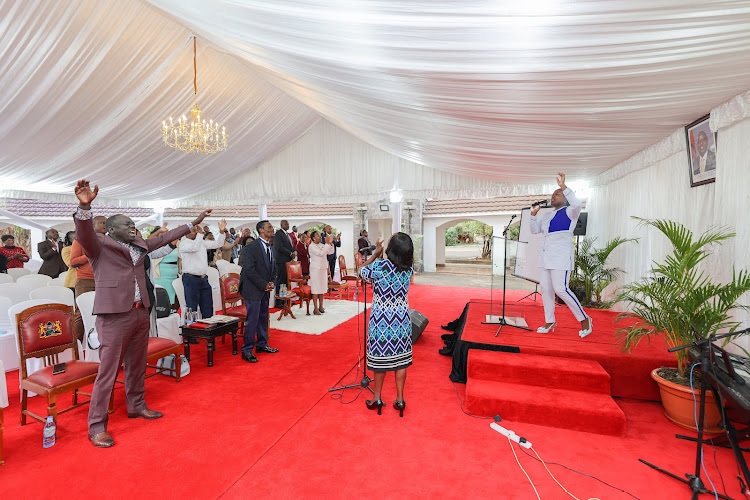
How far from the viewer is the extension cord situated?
260cm

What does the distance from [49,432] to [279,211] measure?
16398mm

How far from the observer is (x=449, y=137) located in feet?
17.1

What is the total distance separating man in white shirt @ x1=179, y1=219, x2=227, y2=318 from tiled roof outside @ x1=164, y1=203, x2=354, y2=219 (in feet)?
38.1

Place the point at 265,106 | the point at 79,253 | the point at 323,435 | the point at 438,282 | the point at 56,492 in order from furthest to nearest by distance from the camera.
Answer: the point at 438,282
the point at 265,106
the point at 79,253
the point at 323,435
the point at 56,492

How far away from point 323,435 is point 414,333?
2446mm

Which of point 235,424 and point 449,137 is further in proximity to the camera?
point 449,137

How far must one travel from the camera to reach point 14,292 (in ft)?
14.5

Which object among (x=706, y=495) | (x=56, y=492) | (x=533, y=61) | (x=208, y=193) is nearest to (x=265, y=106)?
(x=208, y=193)

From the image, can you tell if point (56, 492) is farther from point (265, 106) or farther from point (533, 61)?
point (265, 106)

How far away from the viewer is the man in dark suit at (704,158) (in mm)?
3523

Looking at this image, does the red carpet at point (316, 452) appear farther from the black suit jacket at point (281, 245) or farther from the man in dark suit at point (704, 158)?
the black suit jacket at point (281, 245)

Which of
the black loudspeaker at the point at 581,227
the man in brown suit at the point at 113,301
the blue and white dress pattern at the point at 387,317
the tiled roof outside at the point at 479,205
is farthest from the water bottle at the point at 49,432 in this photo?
the tiled roof outside at the point at 479,205

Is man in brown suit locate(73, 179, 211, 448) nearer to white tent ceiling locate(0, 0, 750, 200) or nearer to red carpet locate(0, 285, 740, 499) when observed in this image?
red carpet locate(0, 285, 740, 499)

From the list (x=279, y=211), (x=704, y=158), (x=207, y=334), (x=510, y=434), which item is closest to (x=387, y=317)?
(x=510, y=434)
